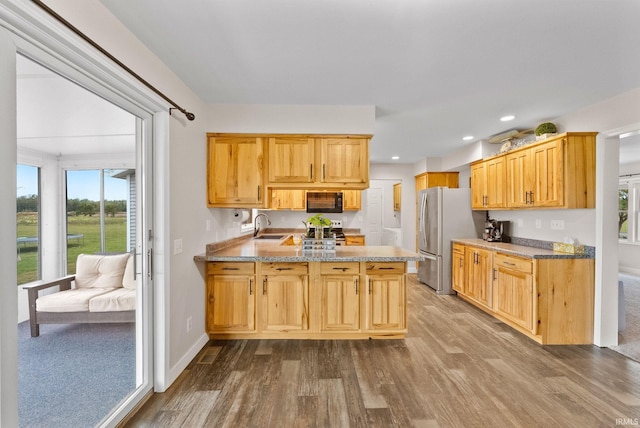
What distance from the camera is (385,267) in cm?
302

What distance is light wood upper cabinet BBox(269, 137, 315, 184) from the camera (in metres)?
3.23

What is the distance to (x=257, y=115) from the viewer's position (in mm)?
3219

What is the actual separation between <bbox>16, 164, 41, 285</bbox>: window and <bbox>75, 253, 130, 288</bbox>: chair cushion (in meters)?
0.32

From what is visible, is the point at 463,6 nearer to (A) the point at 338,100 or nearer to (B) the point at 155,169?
(A) the point at 338,100

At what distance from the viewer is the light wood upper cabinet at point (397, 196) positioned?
271 inches

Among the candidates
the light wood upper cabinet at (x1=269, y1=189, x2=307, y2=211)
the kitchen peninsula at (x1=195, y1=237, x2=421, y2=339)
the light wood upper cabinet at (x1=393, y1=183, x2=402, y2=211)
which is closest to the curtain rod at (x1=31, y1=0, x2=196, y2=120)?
the kitchen peninsula at (x1=195, y1=237, x2=421, y2=339)

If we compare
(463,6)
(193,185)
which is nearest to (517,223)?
(463,6)

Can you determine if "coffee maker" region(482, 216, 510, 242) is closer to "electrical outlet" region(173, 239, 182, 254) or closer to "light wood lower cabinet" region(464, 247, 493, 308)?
"light wood lower cabinet" region(464, 247, 493, 308)

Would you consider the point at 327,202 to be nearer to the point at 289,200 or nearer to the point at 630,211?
the point at 289,200

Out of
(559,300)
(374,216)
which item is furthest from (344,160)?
(374,216)

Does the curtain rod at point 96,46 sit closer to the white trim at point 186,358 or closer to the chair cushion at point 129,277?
the chair cushion at point 129,277

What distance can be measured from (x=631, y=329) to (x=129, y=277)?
208 inches

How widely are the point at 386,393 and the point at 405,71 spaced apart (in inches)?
100

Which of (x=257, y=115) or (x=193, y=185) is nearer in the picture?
(x=193, y=185)
